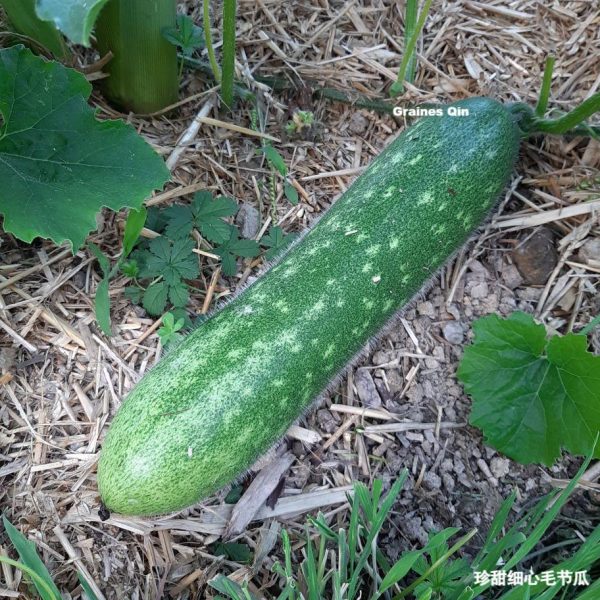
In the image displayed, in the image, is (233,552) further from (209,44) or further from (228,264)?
(209,44)

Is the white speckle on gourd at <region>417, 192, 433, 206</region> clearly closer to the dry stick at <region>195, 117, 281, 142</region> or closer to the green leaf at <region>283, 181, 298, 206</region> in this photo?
the green leaf at <region>283, 181, 298, 206</region>

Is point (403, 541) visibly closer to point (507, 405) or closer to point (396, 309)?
point (507, 405)

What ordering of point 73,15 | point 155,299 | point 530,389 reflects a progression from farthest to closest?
point 155,299
point 530,389
point 73,15

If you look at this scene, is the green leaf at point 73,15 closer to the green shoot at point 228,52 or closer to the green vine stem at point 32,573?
the green shoot at point 228,52

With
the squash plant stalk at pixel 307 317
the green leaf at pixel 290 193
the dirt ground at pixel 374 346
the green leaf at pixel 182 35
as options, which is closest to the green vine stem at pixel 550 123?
the squash plant stalk at pixel 307 317

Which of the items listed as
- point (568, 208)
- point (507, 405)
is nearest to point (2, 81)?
point (507, 405)

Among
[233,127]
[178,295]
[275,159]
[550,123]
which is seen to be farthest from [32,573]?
[550,123]
